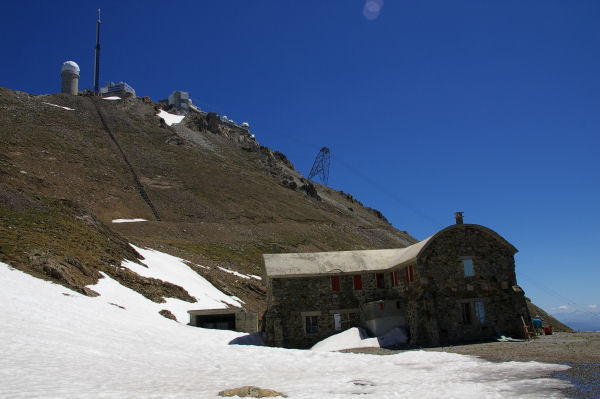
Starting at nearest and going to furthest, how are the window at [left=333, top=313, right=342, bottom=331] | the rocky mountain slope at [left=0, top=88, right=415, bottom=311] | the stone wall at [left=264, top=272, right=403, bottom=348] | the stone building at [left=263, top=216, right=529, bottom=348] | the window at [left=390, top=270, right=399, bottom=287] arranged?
the stone building at [left=263, top=216, right=529, bottom=348] → the stone wall at [left=264, top=272, right=403, bottom=348] → the window at [left=333, top=313, right=342, bottom=331] → the window at [left=390, top=270, right=399, bottom=287] → the rocky mountain slope at [left=0, top=88, right=415, bottom=311]

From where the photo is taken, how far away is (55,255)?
3300 centimetres

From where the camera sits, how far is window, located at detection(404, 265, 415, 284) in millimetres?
30109

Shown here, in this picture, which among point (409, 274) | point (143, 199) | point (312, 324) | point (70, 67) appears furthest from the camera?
point (70, 67)

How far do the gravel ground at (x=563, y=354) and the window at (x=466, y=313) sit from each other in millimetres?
2159

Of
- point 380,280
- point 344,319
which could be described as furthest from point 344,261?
point 344,319

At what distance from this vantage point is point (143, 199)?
295ft

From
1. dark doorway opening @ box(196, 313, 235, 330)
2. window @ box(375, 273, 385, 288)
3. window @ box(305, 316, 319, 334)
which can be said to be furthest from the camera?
dark doorway opening @ box(196, 313, 235, 330)

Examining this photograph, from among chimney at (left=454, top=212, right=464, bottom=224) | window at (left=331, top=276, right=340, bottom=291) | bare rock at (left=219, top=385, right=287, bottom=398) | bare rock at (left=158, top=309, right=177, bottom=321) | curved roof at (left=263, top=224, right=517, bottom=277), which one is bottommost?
bare rock at (left=219, top=385, right=287, bottom=398)

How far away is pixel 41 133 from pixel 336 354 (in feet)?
319

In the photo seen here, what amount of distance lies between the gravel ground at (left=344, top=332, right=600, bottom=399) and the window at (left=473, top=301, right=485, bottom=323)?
2266mm

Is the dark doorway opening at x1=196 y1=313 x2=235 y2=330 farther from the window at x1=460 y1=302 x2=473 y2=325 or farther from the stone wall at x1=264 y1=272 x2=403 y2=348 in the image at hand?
the window at x1=460 y1=302 x2=473 y2=325

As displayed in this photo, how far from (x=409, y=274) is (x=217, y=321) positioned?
49.9 feet

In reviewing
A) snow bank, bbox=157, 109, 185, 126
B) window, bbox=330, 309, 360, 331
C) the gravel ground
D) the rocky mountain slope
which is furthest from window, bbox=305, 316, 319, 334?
snow bank, bbox=157, 109, 185, 126

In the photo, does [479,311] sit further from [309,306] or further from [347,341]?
[309,306]
